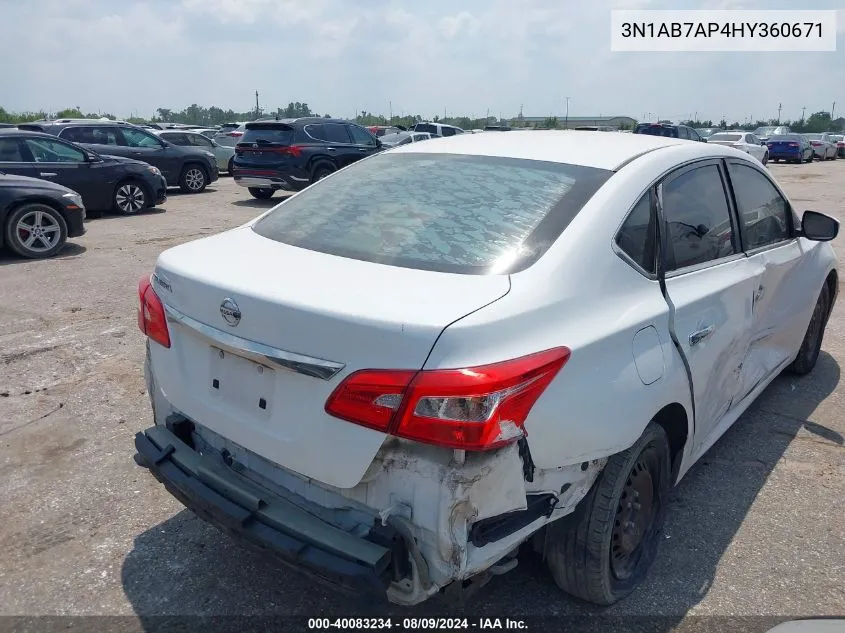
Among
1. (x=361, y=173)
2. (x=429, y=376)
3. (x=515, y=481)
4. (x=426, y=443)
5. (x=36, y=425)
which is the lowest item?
(x=36, y=425)

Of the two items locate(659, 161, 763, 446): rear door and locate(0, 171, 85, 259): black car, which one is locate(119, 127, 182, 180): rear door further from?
locate(659, 161, 763, 446): rear door

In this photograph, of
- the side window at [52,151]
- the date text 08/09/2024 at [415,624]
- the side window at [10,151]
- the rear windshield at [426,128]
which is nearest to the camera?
the date text 08/09/2024 at [415,624]

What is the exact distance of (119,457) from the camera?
3.71m

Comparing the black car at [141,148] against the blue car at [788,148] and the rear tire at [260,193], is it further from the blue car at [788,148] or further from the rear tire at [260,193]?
the blue car at [788,148]

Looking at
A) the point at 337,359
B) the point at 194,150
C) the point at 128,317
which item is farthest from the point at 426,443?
the point at 194,150

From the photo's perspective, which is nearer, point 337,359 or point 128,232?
point 337,359

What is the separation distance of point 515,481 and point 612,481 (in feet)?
1.88

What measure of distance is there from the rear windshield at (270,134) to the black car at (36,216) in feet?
19.9

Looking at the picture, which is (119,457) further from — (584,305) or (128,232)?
(128,232)

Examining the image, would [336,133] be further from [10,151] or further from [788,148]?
[788,148]

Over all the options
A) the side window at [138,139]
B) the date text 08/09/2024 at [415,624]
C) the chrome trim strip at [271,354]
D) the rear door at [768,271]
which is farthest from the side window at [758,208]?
the side window at [138,139]

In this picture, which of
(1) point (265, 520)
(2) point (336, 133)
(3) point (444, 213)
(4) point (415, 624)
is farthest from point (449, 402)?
(2) point (336, 133)

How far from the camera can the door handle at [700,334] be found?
2725 mm

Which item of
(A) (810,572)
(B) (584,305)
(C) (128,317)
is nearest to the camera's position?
(B) (584,305)
